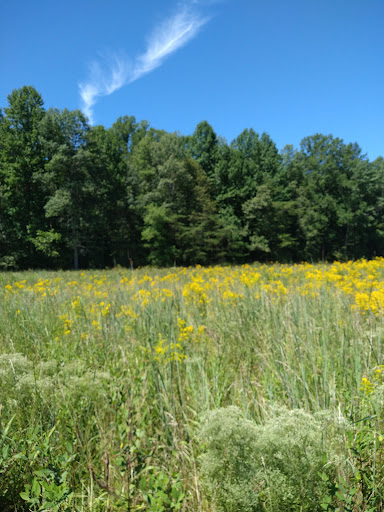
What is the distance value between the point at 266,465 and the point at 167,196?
984 inches

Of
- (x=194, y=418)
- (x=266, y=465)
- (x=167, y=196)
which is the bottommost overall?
(x=194, y=418)

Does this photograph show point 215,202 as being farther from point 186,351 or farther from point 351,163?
point 186,351

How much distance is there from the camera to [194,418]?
1645 mm

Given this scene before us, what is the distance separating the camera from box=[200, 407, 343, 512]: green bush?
0.93 metres

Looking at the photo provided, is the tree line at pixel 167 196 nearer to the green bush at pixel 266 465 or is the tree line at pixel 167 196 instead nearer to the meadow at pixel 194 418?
the meadow at pixel 194 418

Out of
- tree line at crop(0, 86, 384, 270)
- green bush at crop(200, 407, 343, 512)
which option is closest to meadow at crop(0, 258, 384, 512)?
green bush at crop(200, 407, 343, 512)

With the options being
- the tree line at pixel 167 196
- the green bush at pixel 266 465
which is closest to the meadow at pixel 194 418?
the green bush at pixel 266 465

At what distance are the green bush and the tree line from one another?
1448 cm

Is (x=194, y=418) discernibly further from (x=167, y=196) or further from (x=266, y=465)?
(x=167, y=196)

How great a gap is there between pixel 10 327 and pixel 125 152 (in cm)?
3392

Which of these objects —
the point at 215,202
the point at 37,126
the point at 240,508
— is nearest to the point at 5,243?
the point at 37,126

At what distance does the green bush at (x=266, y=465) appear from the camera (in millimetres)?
928

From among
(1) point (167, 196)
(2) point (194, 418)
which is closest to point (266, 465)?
(2) point (194, 418)

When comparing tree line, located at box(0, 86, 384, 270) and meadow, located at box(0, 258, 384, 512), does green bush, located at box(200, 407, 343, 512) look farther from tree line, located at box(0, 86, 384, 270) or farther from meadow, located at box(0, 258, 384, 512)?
tree line, located at box(0, 86, 384, 270)
